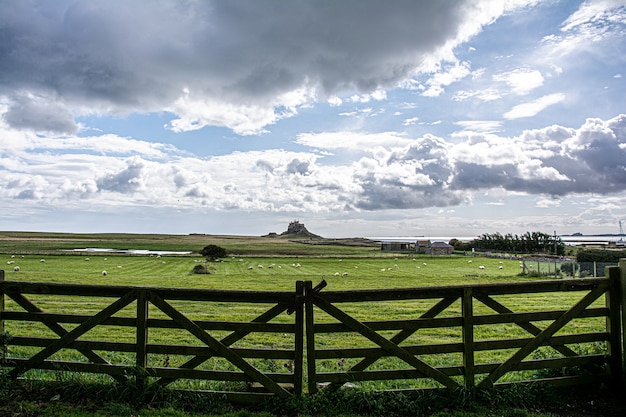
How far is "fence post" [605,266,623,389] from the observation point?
748 cm

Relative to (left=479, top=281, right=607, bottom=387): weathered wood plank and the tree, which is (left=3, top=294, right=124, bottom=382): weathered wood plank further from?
the tree

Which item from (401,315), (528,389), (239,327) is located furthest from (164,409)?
(401,315)

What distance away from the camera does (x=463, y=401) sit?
670cm

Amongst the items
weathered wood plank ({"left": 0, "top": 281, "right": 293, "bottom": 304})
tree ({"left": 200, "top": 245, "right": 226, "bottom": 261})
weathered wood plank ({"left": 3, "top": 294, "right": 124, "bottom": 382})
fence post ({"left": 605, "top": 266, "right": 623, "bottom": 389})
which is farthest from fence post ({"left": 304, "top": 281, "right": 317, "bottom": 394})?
tree ({"left": 200, "top": 245, "right": 226, "bottom": 261})

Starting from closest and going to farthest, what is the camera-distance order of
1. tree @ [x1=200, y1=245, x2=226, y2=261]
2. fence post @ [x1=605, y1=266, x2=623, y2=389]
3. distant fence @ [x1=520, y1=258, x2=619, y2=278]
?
fence post @ [x1=605, y1=266, x2=623, y2=389]
distant fence @ [x1=520, y1=258, x2=619, y2=278]
tree @ [x1=200, y1=245, x2=226, y2=261]

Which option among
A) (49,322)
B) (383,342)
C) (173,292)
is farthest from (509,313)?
(49,322)

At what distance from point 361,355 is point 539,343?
3.09 meters

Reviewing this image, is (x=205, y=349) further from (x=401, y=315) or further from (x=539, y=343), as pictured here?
(x=401, y=315)

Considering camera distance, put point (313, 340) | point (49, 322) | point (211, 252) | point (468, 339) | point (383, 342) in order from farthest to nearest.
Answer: point (211, 252) → point (49, 322) → point (468, 339) → point (313, 340) → point (383, 342)

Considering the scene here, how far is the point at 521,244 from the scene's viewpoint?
124062 millimetres

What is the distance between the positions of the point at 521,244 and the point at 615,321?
12960 centimetres

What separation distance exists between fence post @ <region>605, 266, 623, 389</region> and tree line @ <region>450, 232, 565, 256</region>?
378ft

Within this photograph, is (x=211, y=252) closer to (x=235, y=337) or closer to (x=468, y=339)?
(x=235, y=337)

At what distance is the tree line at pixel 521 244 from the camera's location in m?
115
